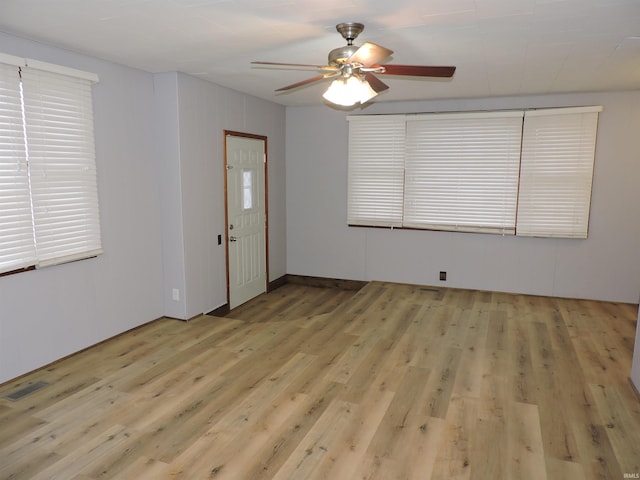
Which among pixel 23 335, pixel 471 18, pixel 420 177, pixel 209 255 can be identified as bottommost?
pixel 23 335

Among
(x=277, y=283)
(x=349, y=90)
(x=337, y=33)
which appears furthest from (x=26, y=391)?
(x=277, y=283)

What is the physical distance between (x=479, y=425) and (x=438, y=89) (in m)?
3.68

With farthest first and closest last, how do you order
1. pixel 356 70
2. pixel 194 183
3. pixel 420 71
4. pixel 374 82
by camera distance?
pixel 194 183, pixel 374 82, pixel 356 70, pixel 420 71

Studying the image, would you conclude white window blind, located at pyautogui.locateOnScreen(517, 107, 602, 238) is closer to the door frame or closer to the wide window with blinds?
the wide window with blinds

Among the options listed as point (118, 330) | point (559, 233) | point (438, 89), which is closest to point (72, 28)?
point (118, 330)

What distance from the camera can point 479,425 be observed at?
2.83 m

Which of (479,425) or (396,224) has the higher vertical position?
(396,224)

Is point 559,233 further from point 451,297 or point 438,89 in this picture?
point 438,89

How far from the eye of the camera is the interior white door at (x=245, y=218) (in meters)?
5.48

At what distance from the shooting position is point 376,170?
6191 mm

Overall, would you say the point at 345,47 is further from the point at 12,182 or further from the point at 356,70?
the point at 12,182

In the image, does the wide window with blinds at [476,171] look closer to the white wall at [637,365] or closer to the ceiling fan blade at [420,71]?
the white wall at [637,365]

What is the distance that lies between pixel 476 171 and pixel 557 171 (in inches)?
37.0

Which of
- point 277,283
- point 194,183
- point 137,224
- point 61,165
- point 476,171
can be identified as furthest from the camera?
point 277,283
